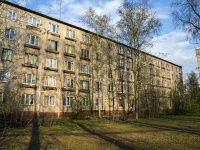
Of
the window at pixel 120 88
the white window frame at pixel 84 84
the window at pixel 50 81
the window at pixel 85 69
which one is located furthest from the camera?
the window at pixel 120 88

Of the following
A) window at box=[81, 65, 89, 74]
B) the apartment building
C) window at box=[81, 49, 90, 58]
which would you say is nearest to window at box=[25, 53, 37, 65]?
the apartment building

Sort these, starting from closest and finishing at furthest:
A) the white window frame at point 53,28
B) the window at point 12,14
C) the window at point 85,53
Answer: the window at point 12,14, the white window frame at point 53,28, the window at point 85,53

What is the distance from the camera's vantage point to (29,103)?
27.3m

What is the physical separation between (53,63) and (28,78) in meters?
5.00

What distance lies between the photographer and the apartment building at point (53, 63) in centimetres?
2645

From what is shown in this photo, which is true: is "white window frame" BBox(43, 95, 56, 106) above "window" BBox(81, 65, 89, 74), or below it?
below

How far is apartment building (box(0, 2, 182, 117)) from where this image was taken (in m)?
26.5

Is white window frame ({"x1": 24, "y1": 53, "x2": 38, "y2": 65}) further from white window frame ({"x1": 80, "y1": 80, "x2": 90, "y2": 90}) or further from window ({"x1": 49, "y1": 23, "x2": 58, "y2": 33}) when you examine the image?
white window frame ({"x1": 80, "y1": 80, "x2": 90, "y2": 90})

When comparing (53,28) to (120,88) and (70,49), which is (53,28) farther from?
(120,88)

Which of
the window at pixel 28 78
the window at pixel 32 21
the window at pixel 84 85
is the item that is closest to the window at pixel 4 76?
the window at pixel 28 78

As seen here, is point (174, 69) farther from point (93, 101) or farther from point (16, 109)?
point (16, 109)

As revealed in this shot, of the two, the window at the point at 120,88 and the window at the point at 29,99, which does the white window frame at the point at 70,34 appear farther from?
the window at the point at 120,88

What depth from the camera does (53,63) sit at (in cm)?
3108

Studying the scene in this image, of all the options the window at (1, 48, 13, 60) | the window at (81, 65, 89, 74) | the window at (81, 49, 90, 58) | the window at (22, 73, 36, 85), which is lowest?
the window at (22, 73, 36, 85)
